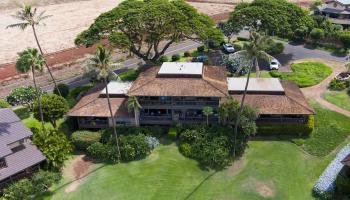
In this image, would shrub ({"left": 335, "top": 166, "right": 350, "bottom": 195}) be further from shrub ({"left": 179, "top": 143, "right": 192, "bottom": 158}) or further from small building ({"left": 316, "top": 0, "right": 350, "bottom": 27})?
small building ({"left": 316, "top": 0, "right": 350, "bottom": 27})

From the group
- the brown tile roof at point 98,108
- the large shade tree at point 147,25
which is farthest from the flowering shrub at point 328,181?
the large shade tree at point 147,25

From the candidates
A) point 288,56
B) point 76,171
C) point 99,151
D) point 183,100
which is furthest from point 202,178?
point 288,56

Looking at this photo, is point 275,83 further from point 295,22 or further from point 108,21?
point 108,21

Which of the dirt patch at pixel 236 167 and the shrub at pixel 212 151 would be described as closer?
the dirt patch at pixel 236 167

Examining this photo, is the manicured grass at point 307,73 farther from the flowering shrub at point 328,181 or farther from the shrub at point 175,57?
the flowering shrub at point 328,181

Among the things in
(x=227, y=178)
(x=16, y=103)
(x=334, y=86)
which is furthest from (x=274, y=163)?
(x=16, y=103)

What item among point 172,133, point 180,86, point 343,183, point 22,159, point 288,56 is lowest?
point 343,183

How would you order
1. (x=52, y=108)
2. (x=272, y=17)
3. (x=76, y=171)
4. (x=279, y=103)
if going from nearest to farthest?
(x=76, y=171), (x=279, y=103), (x=52, y=108), (x=272, y=17)

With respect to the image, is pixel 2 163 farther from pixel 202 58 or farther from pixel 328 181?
pixel 202 58
